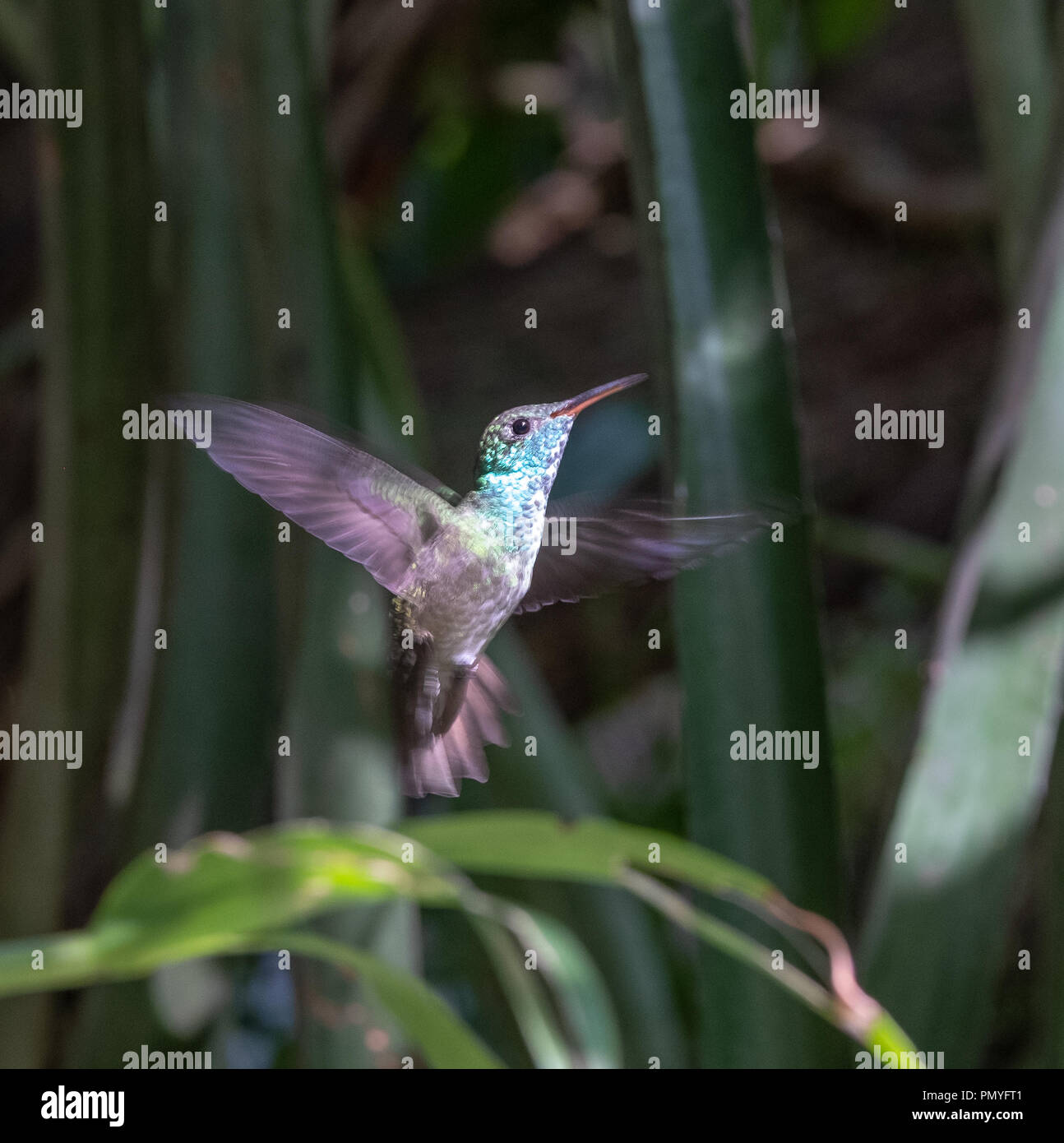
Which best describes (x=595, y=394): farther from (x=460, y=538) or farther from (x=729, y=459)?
(x=729, y=459)

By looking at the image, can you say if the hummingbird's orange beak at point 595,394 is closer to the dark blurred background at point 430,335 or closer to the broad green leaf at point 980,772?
the dark blurred background at point 430,335

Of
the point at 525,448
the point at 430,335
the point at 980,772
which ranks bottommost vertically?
the point at 980,772

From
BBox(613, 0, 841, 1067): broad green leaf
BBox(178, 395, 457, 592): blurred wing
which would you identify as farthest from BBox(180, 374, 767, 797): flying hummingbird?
BBox(613, 0, 841, 1067): broad green leaf

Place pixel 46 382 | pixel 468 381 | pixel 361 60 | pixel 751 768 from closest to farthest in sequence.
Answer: pixel 751 768, pixel 46 382, pixel 361 60, pixel 468 381

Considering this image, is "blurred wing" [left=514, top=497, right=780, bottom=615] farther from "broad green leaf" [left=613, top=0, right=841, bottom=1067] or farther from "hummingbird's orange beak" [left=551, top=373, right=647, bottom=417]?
"broad green leaf" [left=613, top=0, right=841, bottom=1067]

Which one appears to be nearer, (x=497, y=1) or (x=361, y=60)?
(x=361, y=60)

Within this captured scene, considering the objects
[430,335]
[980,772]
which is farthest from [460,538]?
[430,335]

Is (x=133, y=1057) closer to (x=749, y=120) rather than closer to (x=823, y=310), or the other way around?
(x=749, y=120)
